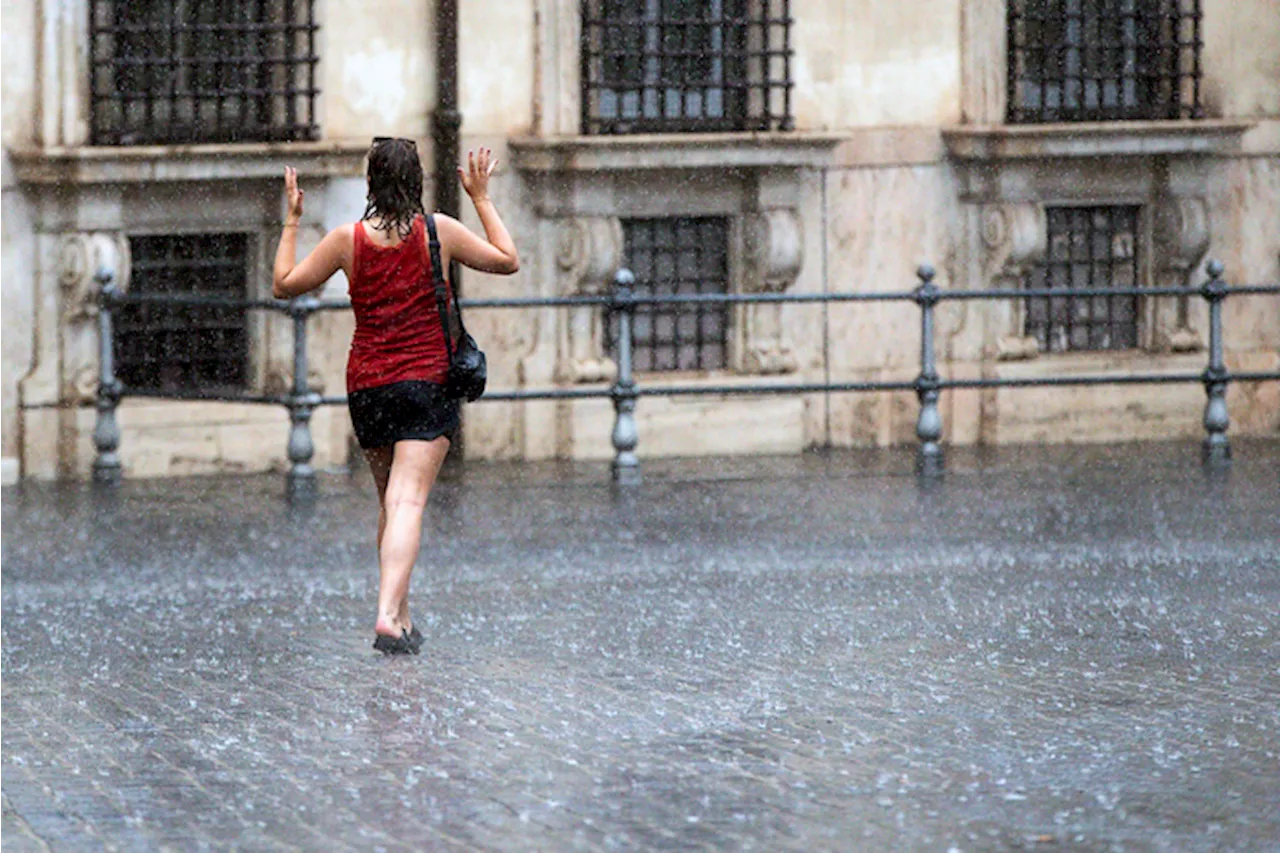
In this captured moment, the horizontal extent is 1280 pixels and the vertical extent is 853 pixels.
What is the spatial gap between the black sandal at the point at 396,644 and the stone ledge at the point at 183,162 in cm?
778

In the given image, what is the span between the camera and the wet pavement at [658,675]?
6711 millimetres

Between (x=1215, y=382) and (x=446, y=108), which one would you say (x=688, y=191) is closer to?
(x=446, y=108)

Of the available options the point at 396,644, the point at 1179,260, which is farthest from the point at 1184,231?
the point at 396,644

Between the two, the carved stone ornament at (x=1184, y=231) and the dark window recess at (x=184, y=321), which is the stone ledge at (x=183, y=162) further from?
the carved stone ornament at (x=1184, y=231)

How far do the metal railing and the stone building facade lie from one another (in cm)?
43

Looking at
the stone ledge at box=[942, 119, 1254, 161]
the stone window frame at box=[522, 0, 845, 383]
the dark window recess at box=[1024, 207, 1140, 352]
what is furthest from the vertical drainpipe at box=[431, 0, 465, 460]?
the dark window recess at box=[1024, 207, 1140, 352]

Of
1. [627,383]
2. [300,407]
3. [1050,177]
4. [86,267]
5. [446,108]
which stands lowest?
[300,407]

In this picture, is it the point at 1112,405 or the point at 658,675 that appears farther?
the point at 1112,405

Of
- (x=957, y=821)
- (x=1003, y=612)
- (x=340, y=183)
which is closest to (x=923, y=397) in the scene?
(x=340, y=183)

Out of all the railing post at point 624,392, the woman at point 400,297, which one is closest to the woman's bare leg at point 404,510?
the woman at point 400,297

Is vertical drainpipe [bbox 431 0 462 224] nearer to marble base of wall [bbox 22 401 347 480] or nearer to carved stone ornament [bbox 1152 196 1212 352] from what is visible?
marble base of wall [bbox 22 401 347 480]

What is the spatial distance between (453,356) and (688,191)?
8766 millimetres

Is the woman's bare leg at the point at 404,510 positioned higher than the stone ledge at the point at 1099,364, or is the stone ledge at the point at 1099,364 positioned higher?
the stone ledge at the point at 1099,364

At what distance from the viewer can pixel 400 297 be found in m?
9.54
